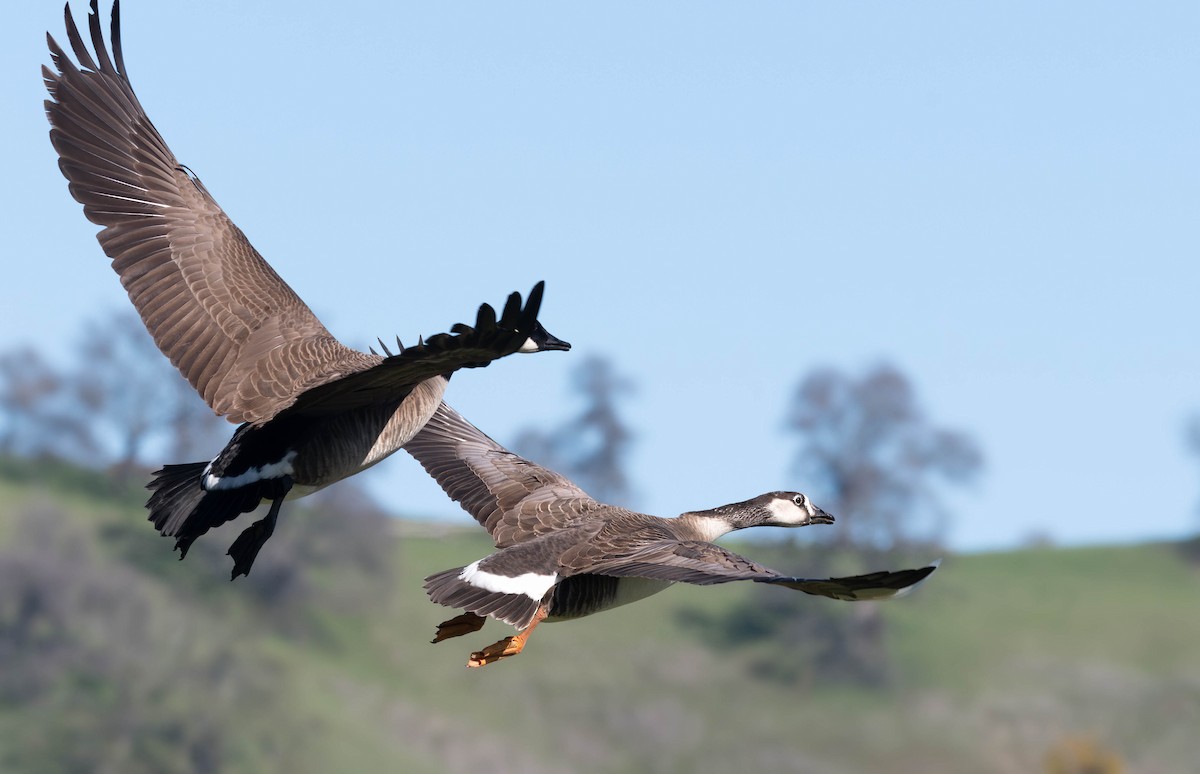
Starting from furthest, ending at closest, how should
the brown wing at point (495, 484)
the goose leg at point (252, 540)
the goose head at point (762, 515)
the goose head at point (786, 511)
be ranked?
the goose head at point (786, 511), the goose head at point (762, 515), the brown wing at point (495, 484), the goose leg at point (252, 540)

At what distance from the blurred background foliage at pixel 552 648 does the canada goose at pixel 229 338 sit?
77.1 m

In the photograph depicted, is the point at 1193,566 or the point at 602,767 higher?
the point at 1193,566

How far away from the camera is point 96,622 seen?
104062 mm

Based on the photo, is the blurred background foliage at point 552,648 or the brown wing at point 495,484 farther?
the blurred background foliage at point 552,648

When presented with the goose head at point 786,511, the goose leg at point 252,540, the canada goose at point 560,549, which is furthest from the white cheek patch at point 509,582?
the goose head at point 786,511

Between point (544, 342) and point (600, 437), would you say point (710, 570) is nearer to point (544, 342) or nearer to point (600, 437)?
point (544, 342)

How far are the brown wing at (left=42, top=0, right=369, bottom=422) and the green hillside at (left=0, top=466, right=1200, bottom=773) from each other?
3088 inches

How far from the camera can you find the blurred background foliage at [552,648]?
9681 cm

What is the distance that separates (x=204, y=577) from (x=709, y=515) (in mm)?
100601

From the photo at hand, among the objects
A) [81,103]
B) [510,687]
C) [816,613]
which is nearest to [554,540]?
[81,103]

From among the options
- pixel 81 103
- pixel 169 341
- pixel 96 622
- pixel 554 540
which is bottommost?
pixel 554 540

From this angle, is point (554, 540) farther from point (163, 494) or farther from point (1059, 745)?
point (1059, 745)

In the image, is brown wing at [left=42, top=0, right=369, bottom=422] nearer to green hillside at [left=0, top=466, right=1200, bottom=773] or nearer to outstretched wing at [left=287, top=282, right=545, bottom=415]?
outstretched wing at [left=287, top=282, right=545, bottom=415]

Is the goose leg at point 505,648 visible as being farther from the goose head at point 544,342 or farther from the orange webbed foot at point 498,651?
the goose head at point 544,342
